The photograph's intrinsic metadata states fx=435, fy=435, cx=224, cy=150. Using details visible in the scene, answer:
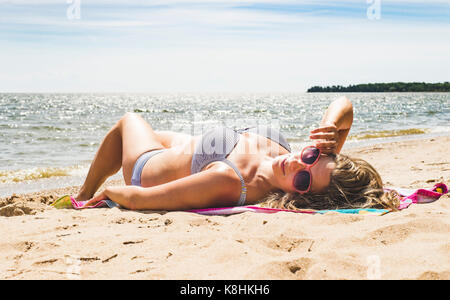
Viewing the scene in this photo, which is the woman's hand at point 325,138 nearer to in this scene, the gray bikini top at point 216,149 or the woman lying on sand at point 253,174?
the woman lying on sand at point 253,174

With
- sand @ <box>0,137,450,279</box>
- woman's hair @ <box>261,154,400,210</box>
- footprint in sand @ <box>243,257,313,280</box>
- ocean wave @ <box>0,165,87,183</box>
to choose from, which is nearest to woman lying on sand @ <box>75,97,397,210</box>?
woman's hair @ <box>261,154,400,210</box>

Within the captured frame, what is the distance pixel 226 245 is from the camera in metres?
2.40

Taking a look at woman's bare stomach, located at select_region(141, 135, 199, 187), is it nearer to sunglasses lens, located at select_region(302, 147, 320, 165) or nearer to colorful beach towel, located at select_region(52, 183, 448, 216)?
colorful beach towel, located at select_region(52, 183, 448, 216)

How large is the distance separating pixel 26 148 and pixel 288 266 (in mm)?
9757

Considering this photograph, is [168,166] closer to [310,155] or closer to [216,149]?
[216,149]

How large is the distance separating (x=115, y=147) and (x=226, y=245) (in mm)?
2288

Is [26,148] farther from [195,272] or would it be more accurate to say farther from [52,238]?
[195,272]

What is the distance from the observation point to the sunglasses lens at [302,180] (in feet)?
10.8

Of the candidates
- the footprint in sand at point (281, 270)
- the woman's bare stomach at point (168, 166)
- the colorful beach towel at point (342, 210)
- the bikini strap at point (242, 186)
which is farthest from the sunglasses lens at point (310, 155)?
the footprint in sand at point (281, 270)

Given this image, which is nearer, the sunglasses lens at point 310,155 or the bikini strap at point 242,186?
the sunglasses lens at point 310,155

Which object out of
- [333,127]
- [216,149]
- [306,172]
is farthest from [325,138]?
[216,149]

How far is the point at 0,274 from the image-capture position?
215 cm
